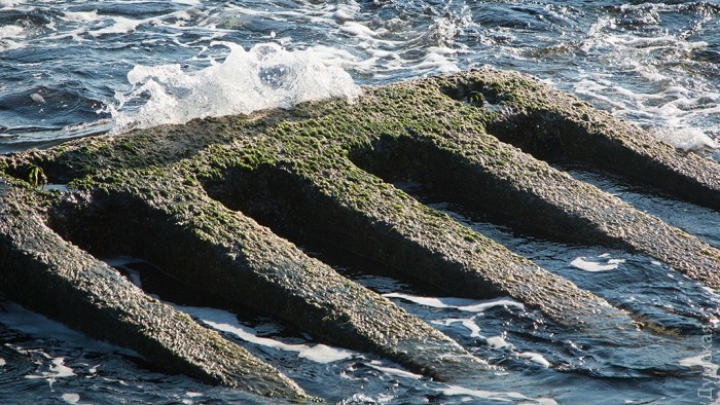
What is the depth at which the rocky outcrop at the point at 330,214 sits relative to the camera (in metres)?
4.25

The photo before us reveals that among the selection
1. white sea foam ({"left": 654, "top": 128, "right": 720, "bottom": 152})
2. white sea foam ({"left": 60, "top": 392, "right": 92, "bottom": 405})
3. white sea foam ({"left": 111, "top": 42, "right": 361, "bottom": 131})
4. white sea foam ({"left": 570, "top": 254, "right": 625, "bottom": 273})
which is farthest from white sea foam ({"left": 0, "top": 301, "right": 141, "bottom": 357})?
white sea foam ({"left": 654, "top": 128, "right": 720, "bottom": 152})

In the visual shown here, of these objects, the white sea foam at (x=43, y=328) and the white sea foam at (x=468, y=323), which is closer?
the white sea foam at (x=43, y=328)

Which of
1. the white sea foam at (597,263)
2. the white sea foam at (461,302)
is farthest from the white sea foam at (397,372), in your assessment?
the white sea foam at (597,263)

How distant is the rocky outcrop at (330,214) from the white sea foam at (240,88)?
0.15 meters

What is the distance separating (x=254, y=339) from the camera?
441cm

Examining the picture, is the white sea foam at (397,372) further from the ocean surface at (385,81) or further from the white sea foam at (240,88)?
the white sea foam at (240,88)

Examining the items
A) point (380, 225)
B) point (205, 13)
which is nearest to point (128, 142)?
point (380, 225)

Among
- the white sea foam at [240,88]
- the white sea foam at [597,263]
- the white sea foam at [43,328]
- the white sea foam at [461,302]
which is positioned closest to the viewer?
the white sea foam at [43,328]

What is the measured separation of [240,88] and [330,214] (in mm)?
1117

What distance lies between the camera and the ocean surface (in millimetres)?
4117

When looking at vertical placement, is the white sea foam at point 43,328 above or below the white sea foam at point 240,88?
below

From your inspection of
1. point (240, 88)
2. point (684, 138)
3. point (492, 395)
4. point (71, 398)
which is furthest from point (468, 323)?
point (684, 138)

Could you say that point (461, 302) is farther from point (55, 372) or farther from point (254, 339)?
point (55, 372)

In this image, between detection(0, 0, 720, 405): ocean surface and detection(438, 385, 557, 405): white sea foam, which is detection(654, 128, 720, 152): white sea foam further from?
detection(438, 385, 557, 405): white sea foam
